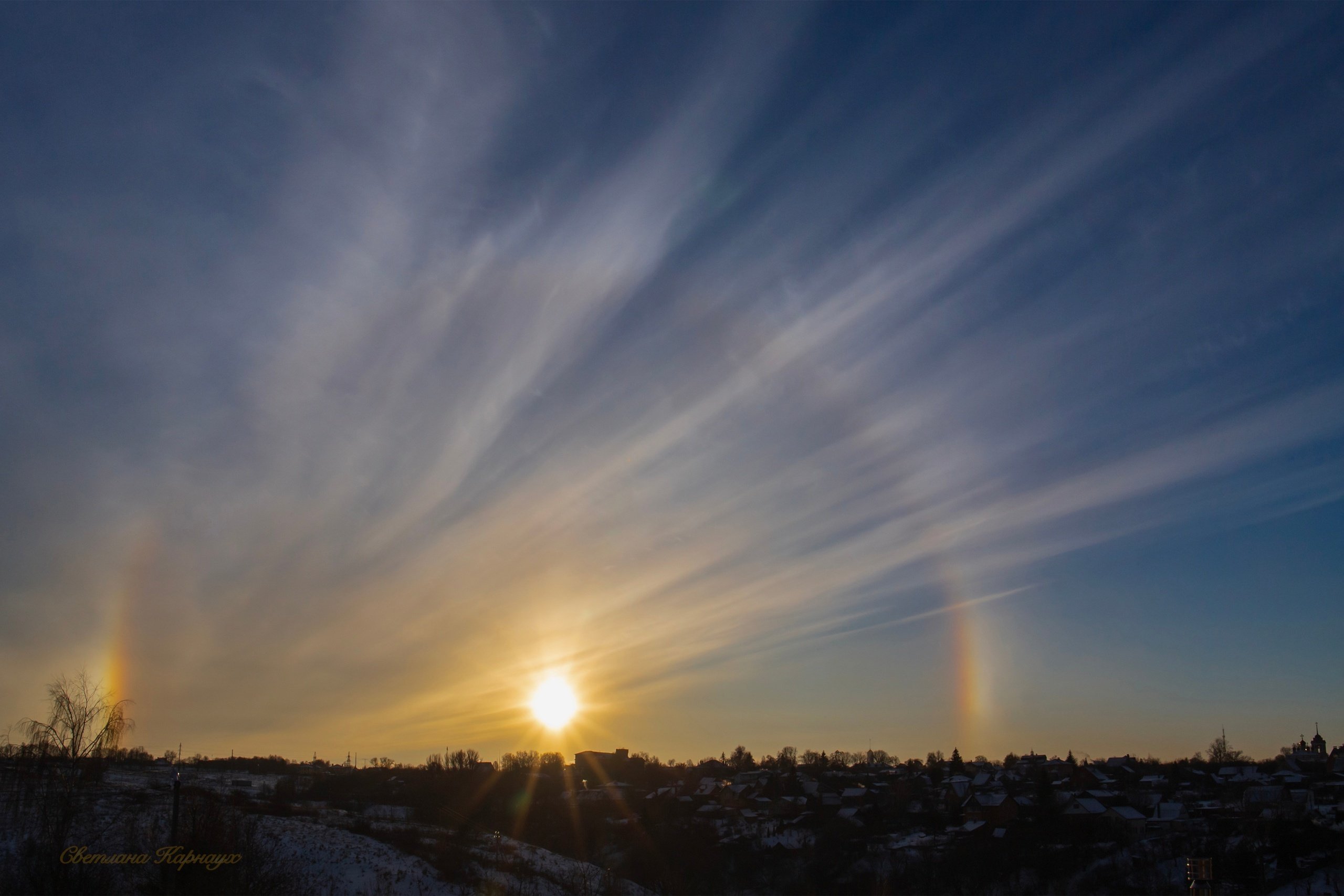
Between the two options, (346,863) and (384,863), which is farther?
(384,863)

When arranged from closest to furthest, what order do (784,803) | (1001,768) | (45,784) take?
(45,784)
(784,803)
(1001,768)

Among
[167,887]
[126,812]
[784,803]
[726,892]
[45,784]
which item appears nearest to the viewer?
[167,887]

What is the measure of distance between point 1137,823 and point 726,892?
149 feet

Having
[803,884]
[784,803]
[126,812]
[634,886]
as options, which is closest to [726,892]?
[803,884]

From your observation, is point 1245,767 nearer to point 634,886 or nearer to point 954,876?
point 954,876

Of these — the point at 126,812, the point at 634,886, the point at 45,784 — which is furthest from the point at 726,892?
the point at 45,784

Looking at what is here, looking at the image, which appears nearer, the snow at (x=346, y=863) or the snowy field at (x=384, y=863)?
the snow at (x=346, y=863)

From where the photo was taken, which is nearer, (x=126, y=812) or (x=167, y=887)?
(x=167, y=887)

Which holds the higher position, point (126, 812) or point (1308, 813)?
point (126, 812)

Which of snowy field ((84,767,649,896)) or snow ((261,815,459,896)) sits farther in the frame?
snowy field ((84,767,649,896))

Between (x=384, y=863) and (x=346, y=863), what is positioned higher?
(x=346, y=863)

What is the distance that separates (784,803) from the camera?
428 ft

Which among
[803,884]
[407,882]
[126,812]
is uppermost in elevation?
[126,812]

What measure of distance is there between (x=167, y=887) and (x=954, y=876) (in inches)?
2742
